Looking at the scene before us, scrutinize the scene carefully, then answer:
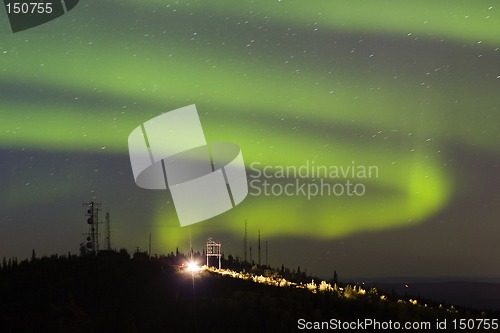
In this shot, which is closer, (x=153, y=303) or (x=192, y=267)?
(x=153, y=303)

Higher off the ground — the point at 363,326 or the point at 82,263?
the point at 82,263

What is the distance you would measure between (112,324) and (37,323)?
105 inches

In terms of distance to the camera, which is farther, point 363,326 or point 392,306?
point 392,306

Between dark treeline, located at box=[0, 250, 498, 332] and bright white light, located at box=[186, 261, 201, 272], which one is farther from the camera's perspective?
bright white light, located at box=[186, 261, 201, 272]

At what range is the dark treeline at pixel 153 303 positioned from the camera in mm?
26797

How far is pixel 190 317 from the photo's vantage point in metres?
27.4

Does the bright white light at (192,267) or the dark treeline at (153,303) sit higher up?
the bright white light at (192,267)

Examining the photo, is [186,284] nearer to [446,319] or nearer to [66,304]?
Result: [66,304]

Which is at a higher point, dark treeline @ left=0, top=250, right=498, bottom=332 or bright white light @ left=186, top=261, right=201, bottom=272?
bright white light @ left=186, top=261, right=201, bottom=272

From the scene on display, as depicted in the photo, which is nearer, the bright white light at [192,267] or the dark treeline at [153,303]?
the dark treeline at [153,303]

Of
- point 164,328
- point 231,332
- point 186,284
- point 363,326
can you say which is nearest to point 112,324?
point 164,328

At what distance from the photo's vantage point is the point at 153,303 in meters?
29.3

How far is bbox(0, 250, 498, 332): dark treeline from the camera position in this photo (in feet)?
87.9

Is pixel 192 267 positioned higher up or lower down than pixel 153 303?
higher up
